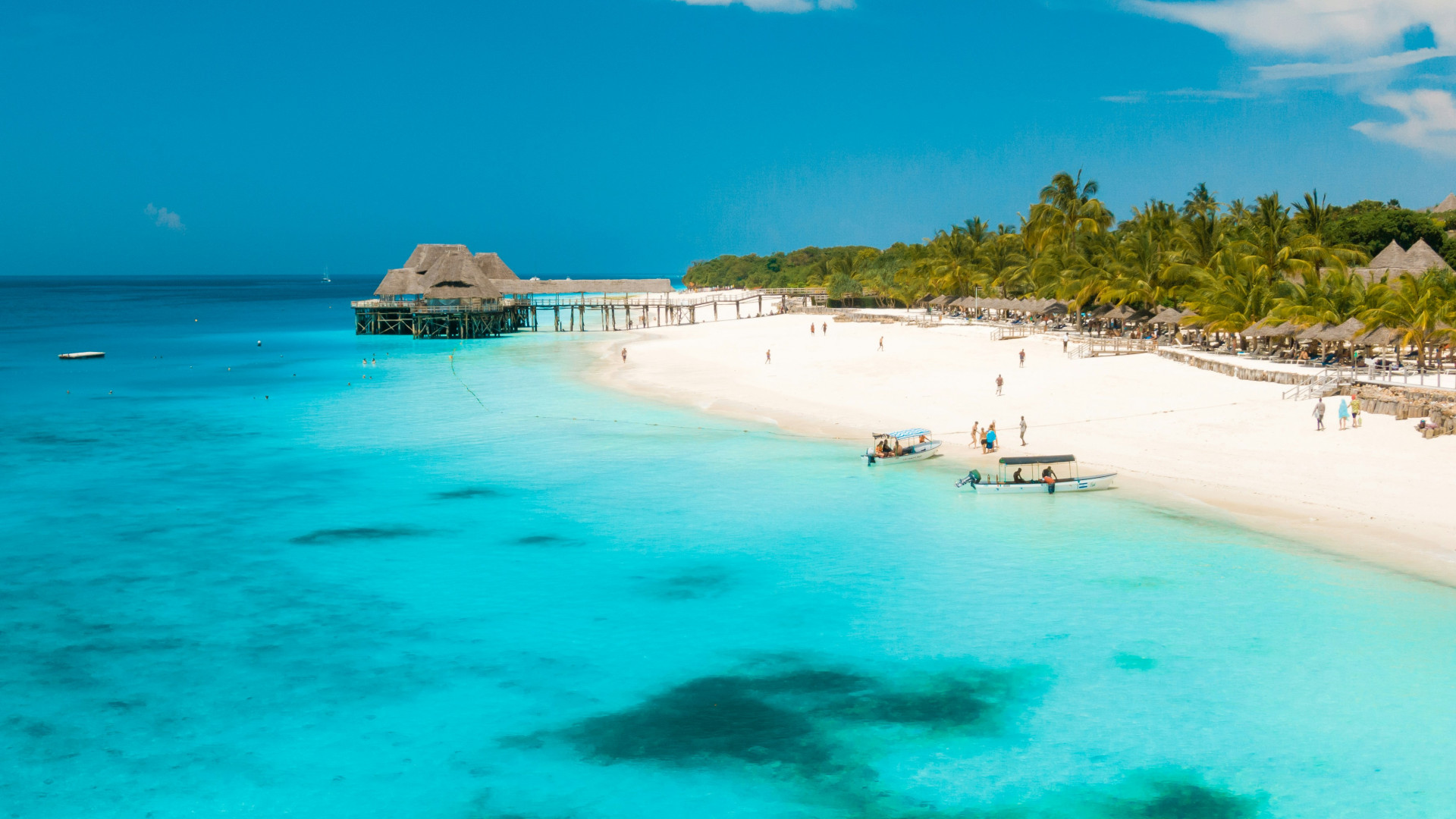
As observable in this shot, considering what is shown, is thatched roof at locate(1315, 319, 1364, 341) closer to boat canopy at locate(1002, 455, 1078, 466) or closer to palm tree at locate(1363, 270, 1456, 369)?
palm tree at locate(1363, 270, 1456, 369)

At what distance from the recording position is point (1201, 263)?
48625 mm

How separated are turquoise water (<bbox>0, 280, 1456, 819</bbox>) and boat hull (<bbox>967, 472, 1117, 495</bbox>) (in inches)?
20.4

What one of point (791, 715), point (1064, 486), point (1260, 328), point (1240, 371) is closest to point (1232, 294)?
point (1260, 328)

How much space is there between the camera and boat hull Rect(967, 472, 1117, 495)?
23672 mm

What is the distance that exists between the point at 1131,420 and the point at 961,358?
1556 cm

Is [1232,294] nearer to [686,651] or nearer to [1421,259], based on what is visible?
[1421,259]

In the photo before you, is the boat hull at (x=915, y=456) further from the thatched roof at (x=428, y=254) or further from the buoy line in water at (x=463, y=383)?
the thatched roof at (x=428, y=254)

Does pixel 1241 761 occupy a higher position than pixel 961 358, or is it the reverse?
pixel 961 358

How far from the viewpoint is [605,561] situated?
19609 mm

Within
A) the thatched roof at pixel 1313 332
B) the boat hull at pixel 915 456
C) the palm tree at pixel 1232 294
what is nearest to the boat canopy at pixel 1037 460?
the boat hull at pixel 915 456

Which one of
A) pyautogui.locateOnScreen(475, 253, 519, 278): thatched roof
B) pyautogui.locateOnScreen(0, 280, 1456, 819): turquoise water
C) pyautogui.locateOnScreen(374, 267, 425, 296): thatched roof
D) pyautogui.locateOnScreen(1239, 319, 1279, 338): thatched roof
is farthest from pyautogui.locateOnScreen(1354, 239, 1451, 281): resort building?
pyautogui.locateOnScreen(475, 253, 519, 278): thatched roof

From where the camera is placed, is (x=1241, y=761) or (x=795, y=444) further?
(x=795, y=444)

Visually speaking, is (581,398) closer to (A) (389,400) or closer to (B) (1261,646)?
(A) (389,400)

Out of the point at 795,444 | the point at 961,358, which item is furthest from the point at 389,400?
the point at 961,358
